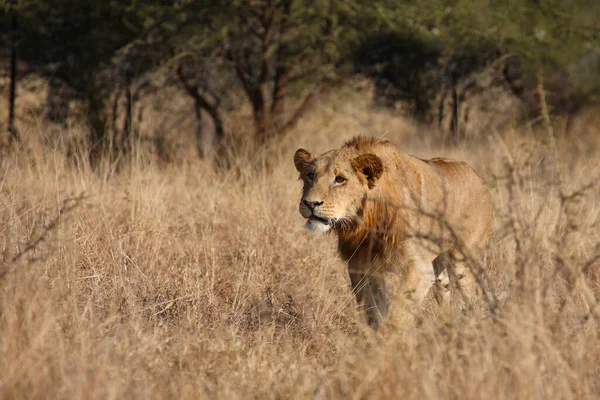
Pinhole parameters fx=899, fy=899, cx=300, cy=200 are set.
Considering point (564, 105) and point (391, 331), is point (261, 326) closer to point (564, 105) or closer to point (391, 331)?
point (391, 331)

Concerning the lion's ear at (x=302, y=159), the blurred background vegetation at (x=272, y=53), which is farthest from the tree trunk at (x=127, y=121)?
the lion's ear at (x=302, y=159)

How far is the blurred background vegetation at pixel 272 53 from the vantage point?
12023 millimetres

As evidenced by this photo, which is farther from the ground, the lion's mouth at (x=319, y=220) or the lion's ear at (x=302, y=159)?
the lion's ear at (x=302, y=159)

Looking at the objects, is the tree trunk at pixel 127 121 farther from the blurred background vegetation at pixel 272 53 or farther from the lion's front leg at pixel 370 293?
the lion's front leg at pixel 370 293

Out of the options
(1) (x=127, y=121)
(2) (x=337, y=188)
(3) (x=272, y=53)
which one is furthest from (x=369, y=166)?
(1) (x=127, y=121)

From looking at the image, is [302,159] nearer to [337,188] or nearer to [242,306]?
[337,188]

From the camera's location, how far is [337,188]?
16.6ft

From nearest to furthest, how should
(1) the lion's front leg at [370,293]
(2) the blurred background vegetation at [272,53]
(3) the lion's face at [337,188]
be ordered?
1. (3) the lion's face at [337,188]
2. (1) the lion's front leg at [370,293]
3. (2) the blurred background vegetation at [272,53]

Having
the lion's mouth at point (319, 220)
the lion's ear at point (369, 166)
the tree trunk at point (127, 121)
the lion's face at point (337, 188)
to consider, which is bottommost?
the tree trunk at point (127, 121)

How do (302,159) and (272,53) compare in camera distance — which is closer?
(302,159)

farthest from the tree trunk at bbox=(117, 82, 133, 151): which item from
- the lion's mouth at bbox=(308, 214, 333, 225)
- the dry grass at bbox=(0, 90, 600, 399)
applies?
the lion's mouth at bbox=(308, 214, 333, 225)

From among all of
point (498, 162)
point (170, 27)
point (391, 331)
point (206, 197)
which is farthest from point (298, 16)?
point (391, 331)

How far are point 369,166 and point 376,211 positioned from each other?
29 centimetres

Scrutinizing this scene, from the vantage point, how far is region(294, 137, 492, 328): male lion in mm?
5023
